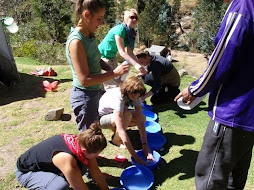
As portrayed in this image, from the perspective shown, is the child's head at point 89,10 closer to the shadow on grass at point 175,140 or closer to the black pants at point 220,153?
the black pants at point 220,153

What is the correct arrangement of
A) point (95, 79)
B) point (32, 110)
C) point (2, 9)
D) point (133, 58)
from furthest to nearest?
point (2, 9) → point (32, 110) → point (133, 58) → point (95, 79)

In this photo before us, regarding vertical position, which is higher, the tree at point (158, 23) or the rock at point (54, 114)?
the tree at point (158, 23)

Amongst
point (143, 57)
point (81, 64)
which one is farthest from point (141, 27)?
point (81, 64)

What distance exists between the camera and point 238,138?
5.05 ft

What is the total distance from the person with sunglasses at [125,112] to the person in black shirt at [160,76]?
3.06ft

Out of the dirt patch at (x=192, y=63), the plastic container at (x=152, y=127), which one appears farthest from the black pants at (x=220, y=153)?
the dirt patch at (x=192, y=63)

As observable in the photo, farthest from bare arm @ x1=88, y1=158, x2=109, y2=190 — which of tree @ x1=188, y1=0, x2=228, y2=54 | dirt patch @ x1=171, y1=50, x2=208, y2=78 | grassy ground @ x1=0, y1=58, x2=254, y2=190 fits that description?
tree @ x1=188, y1=0, x2=228, y2=54

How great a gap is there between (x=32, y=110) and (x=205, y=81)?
10.7 ft

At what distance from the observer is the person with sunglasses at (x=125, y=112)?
2.54 meters

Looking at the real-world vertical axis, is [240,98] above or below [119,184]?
above

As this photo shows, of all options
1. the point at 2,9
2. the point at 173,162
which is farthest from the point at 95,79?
the point at 2,9

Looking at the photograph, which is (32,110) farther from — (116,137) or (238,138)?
(238,138)

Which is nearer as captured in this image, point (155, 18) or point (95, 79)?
point (95, 79)

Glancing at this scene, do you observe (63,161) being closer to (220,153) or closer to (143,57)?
(220,153)
